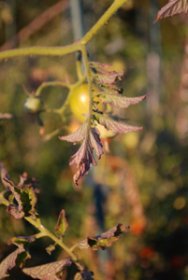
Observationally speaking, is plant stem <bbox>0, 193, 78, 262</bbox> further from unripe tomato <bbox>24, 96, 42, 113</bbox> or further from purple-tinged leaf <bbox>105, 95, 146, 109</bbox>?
unripe tomato <bbox>24, 96, 42, 113</bbox>

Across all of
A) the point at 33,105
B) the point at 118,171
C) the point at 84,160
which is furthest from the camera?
the point at 118,171

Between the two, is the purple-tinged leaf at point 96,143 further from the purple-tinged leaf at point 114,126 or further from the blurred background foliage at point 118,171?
the blurred background foliage at point 118,171

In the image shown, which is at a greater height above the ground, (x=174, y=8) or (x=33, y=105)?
(x=174, y=8)

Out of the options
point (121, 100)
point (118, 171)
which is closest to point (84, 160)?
point (121, 100)

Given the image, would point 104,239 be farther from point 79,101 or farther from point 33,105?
point 33,105

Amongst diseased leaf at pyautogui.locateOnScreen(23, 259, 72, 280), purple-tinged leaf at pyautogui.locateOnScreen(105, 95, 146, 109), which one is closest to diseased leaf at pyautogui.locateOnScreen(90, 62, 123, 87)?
purple-tinged leaf at pyautogui.locateOnScreen(105, 95, 146, 109)

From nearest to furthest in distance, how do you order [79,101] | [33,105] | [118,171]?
[79,101]
[33,105]
[118,171]

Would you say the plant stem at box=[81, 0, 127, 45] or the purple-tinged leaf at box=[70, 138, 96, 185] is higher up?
the plant stem at box=[81, 0, 127, 45]
